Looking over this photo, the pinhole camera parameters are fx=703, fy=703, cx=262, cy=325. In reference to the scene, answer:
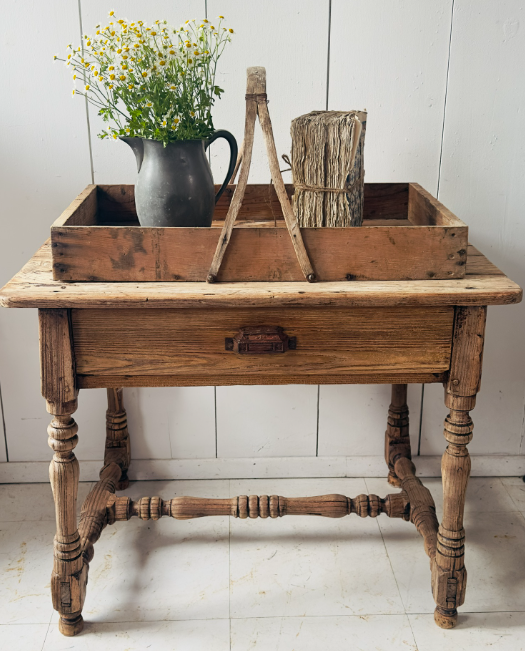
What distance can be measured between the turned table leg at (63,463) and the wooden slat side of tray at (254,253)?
12cm

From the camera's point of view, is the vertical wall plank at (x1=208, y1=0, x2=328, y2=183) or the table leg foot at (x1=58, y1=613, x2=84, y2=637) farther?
the vertical wall plank at (x1=208, y1=0, x2=328, y2=183)

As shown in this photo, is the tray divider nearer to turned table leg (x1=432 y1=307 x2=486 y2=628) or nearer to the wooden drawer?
the wooden drawer

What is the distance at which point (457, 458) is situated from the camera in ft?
4.81

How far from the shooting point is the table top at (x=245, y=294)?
1.28m

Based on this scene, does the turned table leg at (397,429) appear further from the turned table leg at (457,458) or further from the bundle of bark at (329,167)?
the bundle of bark at (329,167)

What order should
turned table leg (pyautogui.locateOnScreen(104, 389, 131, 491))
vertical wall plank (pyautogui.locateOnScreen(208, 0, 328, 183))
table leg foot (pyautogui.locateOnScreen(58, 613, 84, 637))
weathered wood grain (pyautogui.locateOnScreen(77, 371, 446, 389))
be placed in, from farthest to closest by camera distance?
turned table leg (pyautogui.locateOnScreen(104, 389, 131, 491))
vertical wall plank (pyautogui.locateOnScreen(208, 0, 328, 183))
table leg foot (pyautogui.locateOnScreen(58, 613, 84, 637))
weathered wood grain (pyautogui.locateOnScreen(77, 371, 446, 389))

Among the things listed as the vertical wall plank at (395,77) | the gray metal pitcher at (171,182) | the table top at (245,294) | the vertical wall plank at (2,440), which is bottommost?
the vertical wall plank at (2,440)

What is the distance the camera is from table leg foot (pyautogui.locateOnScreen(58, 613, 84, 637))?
5.06 feet

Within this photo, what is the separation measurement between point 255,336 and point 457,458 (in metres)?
0.51

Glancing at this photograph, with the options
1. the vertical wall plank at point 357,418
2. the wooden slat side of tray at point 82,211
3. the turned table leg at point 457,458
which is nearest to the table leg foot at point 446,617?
the turned table leg at point 457,458

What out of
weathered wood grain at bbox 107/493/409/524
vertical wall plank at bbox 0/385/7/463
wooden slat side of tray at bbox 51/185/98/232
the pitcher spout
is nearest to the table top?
wooden slat side of tray at bbox 51/185/98/232

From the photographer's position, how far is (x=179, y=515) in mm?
1709

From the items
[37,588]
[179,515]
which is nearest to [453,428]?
[179,515]

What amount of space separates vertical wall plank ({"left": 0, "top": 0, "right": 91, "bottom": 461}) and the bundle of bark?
0.67 metres
